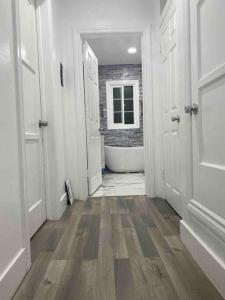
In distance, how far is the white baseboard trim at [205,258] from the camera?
1187 millimetres

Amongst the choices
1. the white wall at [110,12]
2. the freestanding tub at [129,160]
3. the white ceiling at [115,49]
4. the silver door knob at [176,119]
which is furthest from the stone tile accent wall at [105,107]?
the silver door knob at [176,119]

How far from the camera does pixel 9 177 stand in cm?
126

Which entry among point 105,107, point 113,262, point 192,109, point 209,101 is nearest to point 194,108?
point 192,109

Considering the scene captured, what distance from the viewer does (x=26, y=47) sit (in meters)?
2.03

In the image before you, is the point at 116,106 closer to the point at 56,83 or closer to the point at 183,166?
the point at 56,83

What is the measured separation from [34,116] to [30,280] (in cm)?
128

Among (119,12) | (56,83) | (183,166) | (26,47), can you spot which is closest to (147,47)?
(119,12)

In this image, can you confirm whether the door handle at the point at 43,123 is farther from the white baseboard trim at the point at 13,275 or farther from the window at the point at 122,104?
the window at the point at 122,104

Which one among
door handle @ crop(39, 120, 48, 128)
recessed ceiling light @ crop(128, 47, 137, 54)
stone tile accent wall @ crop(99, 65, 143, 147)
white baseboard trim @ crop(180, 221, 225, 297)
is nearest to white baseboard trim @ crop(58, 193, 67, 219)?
door handle @ crop(39, 120, 48, 128)

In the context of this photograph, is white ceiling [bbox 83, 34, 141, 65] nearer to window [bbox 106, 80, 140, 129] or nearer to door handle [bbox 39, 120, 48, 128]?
window [bbox 106, 80, 140, 129]

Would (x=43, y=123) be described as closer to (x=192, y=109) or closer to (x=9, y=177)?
(x=9, y=177)

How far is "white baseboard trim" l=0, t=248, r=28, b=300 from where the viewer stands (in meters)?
1.12

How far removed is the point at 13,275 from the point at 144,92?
2.47 meters

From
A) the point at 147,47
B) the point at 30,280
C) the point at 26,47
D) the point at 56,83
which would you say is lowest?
the point at 30,280
